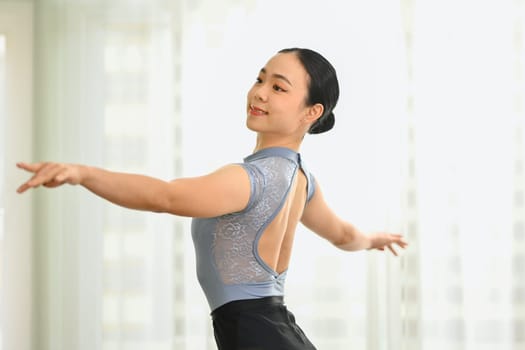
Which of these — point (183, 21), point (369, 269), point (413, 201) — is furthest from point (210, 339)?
point (183, 21)

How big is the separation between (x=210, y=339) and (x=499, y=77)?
5.45 ft

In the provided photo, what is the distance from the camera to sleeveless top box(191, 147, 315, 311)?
5.56 ft

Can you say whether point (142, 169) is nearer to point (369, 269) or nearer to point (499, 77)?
point (369, 269)

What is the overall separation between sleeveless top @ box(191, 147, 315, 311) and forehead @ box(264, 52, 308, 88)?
7.3 inches

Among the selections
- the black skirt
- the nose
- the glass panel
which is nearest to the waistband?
the black skirt

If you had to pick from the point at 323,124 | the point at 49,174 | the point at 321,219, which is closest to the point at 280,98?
the point at 323,124

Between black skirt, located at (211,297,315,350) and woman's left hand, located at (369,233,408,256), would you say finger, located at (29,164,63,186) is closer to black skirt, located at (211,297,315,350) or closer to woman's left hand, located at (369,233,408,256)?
black skirt, located at (211,297,315,350)

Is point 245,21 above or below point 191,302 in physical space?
Result: above

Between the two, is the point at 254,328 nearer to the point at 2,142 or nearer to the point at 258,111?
the point at 258,111

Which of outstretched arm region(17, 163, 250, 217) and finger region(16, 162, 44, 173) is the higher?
finger region(16, 162, 44, 173)

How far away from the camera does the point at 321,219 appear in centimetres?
210

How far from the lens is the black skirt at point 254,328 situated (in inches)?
67.1

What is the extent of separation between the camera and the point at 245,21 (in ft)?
10.9

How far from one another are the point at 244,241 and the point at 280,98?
337mm
